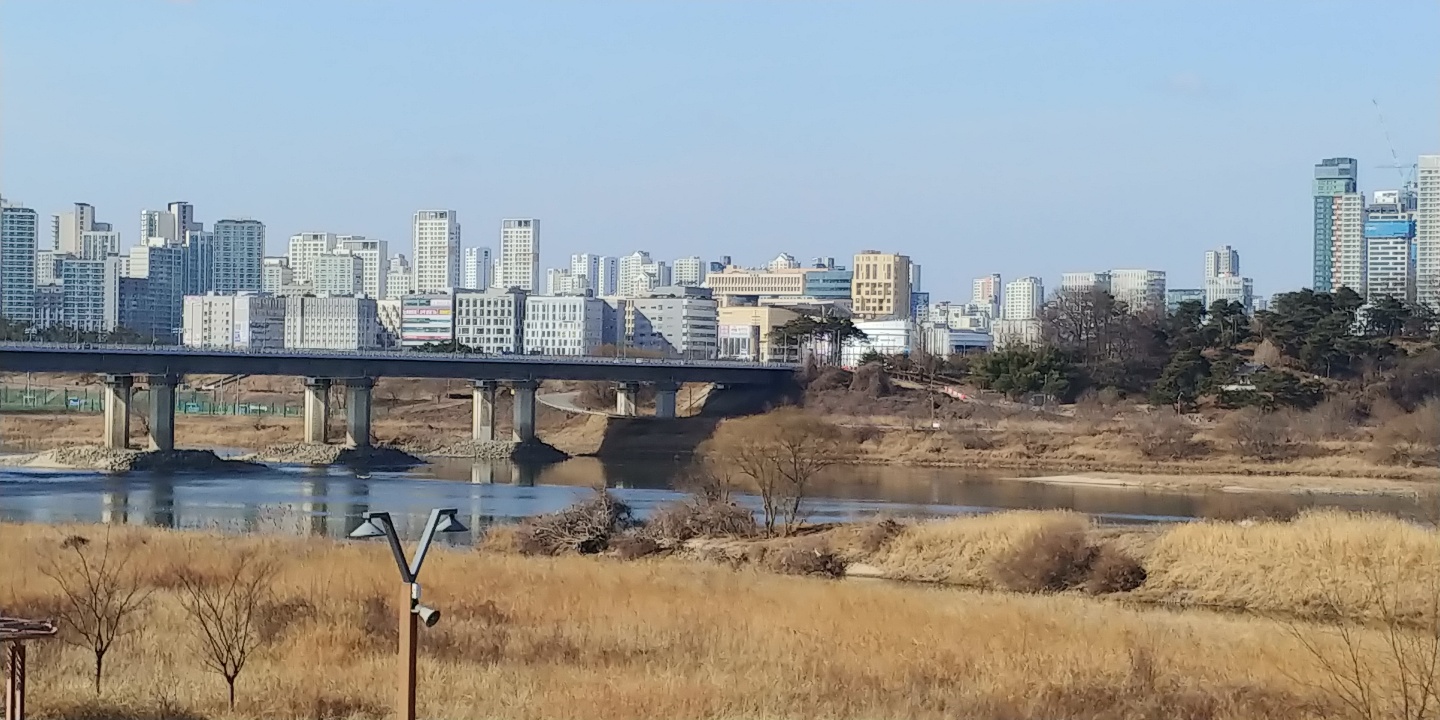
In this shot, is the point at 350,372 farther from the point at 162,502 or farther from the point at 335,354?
the point at 162,502

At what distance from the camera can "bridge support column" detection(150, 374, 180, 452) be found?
8975cm

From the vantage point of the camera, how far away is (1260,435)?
90000 mm

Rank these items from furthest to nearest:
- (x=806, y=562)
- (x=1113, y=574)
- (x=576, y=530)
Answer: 1. (x=576, y=530)
2. (x=806, y=562)
3. (x=1113, y=574)

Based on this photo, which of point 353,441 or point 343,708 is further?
point 353,441

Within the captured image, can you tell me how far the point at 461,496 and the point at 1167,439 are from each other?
141 ft

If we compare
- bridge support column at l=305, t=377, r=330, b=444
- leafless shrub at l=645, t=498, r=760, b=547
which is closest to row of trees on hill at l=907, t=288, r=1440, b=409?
bridge support column at l=305, t=377, r=330, b=444

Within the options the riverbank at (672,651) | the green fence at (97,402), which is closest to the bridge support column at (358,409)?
the green fence at (97,402)

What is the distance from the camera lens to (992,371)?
116m

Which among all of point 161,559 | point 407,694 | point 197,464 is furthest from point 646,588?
point 197,464

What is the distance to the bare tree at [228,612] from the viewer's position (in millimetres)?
18062

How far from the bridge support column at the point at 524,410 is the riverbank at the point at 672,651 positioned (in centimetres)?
7262

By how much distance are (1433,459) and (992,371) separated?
37464 millimetres

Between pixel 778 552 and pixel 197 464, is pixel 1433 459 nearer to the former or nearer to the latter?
pixel 778 552

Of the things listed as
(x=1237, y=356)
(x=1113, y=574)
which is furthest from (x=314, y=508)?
(x=1237, y=356)
